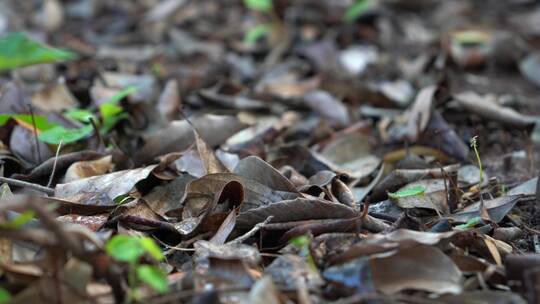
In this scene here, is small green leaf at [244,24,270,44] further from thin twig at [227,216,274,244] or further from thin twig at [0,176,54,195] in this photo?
thin twig at [227,216,274,244]

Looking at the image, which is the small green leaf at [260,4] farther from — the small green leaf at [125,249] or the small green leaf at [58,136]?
the small green leaf at [125,249]

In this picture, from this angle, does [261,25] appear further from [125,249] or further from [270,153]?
[125,249]

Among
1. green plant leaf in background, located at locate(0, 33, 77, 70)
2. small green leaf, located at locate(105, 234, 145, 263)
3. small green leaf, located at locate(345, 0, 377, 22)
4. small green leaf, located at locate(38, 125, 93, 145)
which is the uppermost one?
green plant leaf in background, located at locate(0, 33, 77, 70)

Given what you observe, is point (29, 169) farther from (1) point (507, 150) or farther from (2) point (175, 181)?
(1) point (507, 150)

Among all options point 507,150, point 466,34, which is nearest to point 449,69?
point 466,34

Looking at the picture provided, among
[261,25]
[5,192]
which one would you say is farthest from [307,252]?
[261,25]

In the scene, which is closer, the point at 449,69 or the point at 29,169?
the point at 29,169

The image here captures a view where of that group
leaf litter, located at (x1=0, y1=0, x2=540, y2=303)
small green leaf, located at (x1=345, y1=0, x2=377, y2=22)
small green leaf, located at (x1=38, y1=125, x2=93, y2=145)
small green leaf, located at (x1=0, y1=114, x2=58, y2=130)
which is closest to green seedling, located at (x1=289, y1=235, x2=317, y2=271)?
leaf litter, located at (x1=0, y1=0, x2=540, y2=303)
